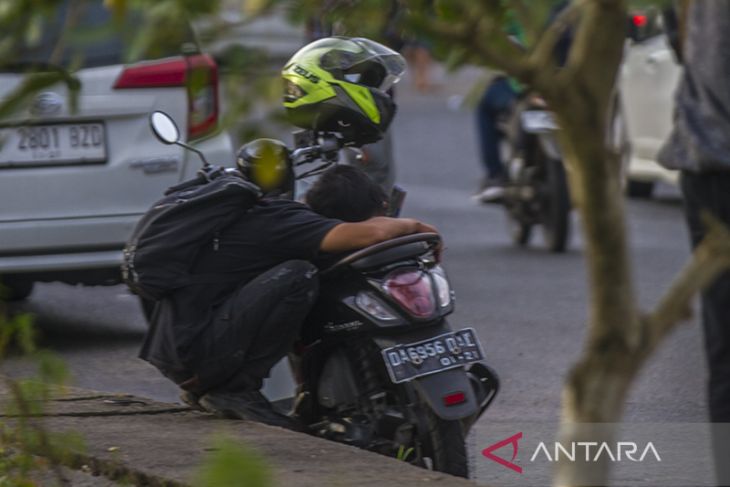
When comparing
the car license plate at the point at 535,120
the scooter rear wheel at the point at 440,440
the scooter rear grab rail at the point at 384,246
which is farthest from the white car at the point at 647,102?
the scooter rear wheel at the point at 440,440

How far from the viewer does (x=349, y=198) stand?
5.02 metres

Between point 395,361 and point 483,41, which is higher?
point 483,41

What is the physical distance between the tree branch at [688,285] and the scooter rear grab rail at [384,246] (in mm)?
1689

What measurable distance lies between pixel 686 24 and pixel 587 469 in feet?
4.19

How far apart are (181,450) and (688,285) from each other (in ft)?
6.47

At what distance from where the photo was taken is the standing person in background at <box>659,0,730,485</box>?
3.97 meters

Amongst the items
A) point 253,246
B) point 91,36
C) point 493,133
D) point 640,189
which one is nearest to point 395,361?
point 253,246

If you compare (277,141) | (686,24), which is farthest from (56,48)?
(686,24)

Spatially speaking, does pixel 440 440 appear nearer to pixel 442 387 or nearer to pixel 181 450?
pixel 442 387

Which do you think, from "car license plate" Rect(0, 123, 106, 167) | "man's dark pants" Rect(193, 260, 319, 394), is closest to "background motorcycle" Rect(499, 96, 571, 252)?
"car license plate" Rect(0, 123, 106, 167)

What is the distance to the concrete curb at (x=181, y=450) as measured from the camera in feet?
14.1

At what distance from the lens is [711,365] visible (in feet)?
13.9

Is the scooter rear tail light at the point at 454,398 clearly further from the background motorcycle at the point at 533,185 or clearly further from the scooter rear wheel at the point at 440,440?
the background motorcycle at the point at 533,185

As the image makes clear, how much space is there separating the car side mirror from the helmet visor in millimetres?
509
